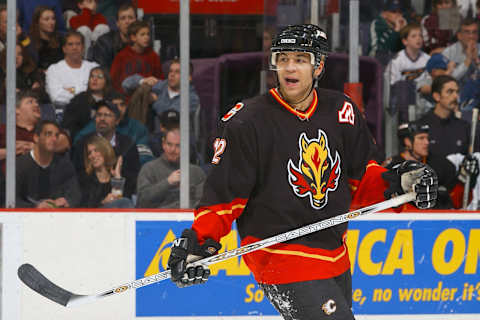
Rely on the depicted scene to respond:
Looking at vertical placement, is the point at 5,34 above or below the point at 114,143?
above

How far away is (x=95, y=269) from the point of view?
410 centimetres

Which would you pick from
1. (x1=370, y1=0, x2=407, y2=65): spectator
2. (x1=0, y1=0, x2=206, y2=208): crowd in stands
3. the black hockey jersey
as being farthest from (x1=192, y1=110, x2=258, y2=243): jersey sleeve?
(x1=370, y1=0, x2=407, y2=65): spectator

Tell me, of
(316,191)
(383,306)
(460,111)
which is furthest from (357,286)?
(316,191)

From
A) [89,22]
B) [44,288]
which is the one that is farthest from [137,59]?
[44,288]

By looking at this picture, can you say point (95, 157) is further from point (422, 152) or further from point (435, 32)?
point (435, 32)

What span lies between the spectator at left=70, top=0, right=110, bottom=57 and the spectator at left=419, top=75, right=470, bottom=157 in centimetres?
168

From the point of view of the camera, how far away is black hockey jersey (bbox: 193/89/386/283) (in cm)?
242

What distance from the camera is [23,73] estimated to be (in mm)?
4164

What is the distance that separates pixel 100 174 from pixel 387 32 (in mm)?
1611

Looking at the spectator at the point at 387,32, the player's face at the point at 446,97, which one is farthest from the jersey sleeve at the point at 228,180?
the player's face at the point at 446,97

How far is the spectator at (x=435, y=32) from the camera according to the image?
430 cm

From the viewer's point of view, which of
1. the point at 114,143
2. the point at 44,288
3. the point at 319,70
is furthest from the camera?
the point at 114,143

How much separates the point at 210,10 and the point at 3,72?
106 cm

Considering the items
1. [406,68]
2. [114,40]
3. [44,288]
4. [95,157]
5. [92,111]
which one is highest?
[114,40]
